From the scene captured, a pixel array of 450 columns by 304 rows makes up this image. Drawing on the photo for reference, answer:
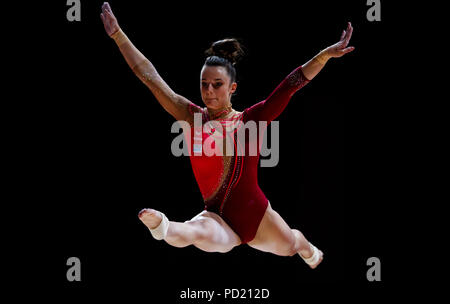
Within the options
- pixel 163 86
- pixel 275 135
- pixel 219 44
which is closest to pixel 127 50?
pixel 163 86

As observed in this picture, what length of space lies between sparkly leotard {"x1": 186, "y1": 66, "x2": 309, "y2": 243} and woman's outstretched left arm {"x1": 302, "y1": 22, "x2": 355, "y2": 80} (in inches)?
4.9

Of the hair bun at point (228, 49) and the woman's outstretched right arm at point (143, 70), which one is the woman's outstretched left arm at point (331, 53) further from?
the woman's outstretched right arm at point (143, 70)

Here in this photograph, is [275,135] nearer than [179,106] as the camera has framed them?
No

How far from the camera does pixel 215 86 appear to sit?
2.47 m

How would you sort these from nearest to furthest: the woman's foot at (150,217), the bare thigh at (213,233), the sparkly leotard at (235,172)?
the woman's foot at (150,217)
the bare thigh at (213,233)
the sparkly leotard at (235,172)

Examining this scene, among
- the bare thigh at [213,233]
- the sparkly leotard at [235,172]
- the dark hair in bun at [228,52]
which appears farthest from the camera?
the dark hair in bun at [228,52]

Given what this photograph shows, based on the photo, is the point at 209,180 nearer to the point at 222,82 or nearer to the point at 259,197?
the point at 259,197

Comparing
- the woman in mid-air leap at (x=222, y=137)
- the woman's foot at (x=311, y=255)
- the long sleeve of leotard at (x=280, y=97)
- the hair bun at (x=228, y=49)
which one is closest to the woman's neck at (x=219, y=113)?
the woman in mid-air leap at (x=222, y=137)

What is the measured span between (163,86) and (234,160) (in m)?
0.46

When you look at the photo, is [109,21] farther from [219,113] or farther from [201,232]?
[201,232]

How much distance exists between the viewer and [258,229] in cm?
247

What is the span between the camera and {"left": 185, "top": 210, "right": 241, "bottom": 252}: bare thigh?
231cm

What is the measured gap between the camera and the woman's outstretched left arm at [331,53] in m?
2.33

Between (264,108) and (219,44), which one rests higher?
(219,44)
